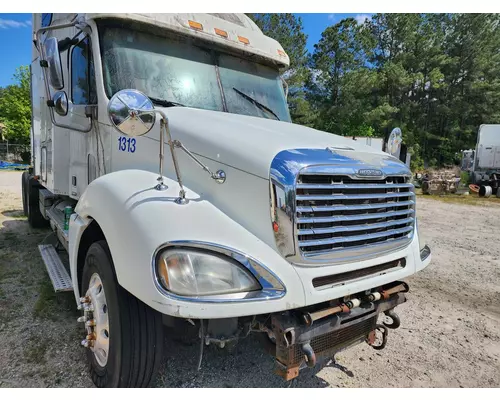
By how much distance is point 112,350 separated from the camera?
2439mm

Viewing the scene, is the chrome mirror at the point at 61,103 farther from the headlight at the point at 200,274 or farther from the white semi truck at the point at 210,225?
the headlight at the point at 200,274

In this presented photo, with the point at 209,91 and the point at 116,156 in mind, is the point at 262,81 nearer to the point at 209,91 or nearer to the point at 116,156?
the point at 209,91

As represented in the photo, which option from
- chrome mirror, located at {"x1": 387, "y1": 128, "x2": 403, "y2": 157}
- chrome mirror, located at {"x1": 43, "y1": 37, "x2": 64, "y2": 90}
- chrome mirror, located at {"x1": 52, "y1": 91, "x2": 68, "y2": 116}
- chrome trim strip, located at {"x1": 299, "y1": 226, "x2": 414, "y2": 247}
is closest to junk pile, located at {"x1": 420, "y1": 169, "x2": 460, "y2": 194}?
chrome mirror, located at {"x1": 387, "y1": 128, "x2": 403, "y2": 157}

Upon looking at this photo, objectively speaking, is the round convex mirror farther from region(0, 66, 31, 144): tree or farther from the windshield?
region(0, 66, 31, 144): tree

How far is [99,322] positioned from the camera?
2.68 meters

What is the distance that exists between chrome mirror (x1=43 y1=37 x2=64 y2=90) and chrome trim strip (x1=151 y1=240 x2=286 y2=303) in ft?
7.27

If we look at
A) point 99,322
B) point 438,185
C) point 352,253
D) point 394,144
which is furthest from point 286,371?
point 438,185

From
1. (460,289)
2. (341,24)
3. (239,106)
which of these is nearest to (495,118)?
(341,24)

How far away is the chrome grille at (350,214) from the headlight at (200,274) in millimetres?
437

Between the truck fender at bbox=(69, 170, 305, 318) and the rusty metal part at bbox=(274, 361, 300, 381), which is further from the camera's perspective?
the rusty metal part at bbox=(274, 361, 300, 381)

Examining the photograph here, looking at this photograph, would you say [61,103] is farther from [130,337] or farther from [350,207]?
[350,207]

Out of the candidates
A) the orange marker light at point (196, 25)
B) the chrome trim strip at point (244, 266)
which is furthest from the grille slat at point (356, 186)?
the orange marker light at point (196, 25)

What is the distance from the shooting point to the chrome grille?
7.59ft

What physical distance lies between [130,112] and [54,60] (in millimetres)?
1481
